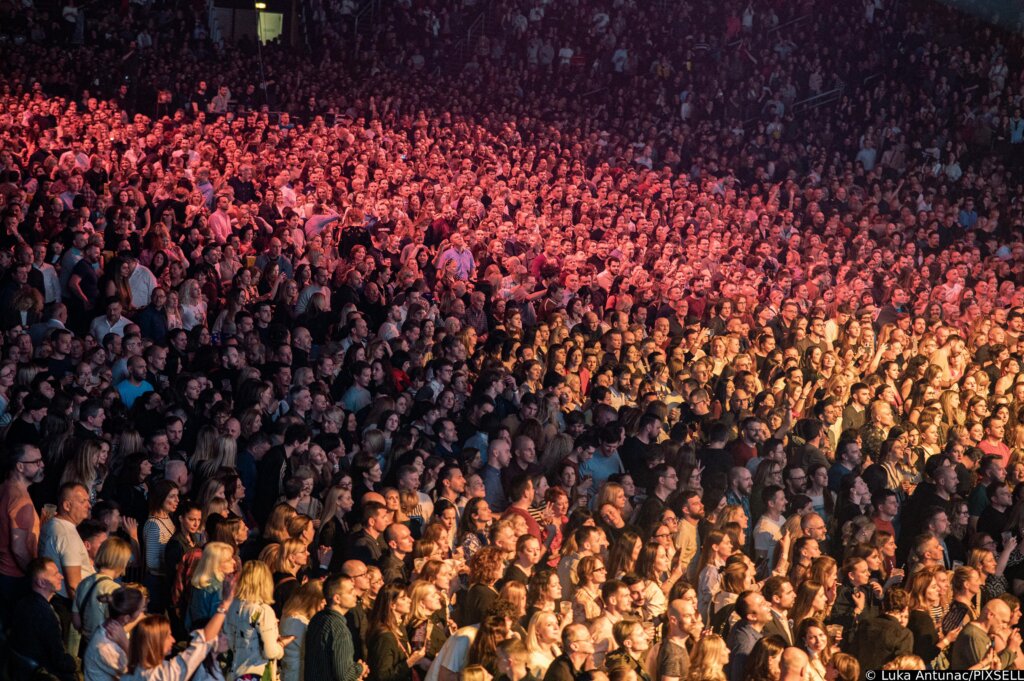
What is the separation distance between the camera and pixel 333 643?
6211 mm

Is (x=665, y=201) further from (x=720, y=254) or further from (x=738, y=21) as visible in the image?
(x=738, y=21)

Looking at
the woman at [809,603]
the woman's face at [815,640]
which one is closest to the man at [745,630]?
the woman's face at [815,640]

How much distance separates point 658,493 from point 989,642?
7.93ft

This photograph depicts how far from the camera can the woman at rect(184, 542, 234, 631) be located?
252 inches

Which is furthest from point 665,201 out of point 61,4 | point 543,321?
point 61,4

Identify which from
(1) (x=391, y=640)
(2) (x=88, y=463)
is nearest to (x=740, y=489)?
(1) (x=391, y=640)

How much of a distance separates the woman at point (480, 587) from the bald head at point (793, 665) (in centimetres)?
154

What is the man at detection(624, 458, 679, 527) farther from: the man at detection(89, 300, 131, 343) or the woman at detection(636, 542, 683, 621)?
the man at detection(89, 300, 131, 343)

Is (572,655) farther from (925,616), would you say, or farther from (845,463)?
(845,463)

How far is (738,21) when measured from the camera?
2631 cm

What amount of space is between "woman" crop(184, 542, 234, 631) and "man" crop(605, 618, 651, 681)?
1959 millimetres

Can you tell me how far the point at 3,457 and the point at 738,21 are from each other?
21.7 metres

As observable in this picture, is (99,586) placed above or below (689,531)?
above

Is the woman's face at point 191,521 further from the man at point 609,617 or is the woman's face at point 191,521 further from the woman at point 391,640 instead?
the man at point 609,617
